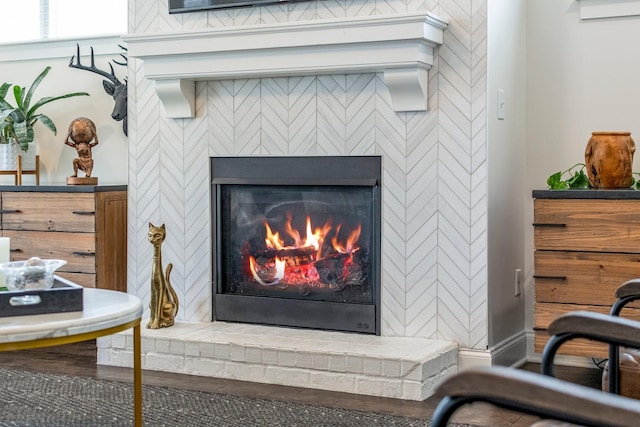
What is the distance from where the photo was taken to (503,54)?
3684 mm

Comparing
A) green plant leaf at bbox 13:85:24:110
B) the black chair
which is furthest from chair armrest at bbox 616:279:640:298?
green plant leaf at bbox 13:85:24:110

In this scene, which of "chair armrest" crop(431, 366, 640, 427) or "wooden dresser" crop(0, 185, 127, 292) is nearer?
"chair armrest" crop(431, 366, 640, 427)

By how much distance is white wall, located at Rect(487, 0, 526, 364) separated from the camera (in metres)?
3.57

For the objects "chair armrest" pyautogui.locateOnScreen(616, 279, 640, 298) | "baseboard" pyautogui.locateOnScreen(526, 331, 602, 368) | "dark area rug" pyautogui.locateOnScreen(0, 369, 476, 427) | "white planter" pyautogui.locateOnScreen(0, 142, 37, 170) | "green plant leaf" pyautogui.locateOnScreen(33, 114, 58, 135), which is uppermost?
"green plant leaf" pyautogui.locateOnScreen(33, 114, 58, 135)

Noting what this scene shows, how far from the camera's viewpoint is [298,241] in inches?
153

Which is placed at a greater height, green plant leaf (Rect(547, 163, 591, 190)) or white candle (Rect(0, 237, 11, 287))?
green plant leaf (Rect(547, 163, 591, 190))

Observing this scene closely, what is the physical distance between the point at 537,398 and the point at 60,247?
137 inches

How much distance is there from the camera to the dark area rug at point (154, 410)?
3.00 m

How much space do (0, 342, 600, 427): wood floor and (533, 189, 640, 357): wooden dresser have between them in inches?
15.6

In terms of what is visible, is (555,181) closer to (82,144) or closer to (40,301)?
(40,301)

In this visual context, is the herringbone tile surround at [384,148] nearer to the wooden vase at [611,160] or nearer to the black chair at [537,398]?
the wooden vase at [611,160]

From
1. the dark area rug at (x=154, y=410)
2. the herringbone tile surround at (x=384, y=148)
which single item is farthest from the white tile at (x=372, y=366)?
the herringbone tile surround at (x=384, y=148)

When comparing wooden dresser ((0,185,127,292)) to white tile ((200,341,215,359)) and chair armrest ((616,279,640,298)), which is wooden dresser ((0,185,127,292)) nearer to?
white tile ((200,341,215,359))

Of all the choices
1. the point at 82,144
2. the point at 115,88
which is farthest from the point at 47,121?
the point at 115,88
